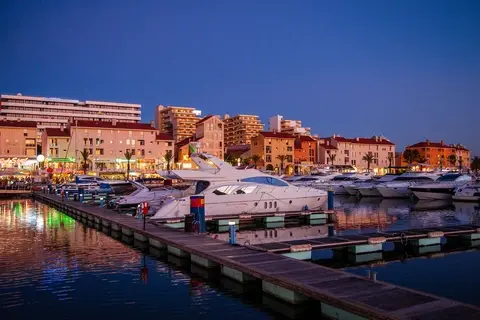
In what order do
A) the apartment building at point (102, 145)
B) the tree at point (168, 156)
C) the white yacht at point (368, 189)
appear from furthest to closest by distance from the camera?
the tree at point (168, 156), the apartment building at point (102, 145), the white yacht at point (368, 189)

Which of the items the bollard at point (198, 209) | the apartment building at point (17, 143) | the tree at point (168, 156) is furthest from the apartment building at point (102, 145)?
the bollard at point (198, 209)

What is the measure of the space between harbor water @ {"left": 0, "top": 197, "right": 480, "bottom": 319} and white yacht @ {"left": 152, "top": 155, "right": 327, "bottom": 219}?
6.16 m

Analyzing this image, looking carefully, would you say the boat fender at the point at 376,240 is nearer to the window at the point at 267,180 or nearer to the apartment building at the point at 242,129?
the window at the point at 267,180

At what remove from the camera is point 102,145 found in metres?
104

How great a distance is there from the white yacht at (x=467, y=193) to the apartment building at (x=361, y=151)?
80.8m

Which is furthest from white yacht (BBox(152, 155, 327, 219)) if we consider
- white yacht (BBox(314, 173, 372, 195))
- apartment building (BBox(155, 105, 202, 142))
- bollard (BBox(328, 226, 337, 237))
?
apartment building (BBox(155, 105, 202, 142))

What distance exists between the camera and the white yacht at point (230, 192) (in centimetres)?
3094

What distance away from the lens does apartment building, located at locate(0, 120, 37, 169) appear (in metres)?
103

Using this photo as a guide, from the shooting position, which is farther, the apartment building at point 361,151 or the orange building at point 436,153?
the orange building at point 436,153

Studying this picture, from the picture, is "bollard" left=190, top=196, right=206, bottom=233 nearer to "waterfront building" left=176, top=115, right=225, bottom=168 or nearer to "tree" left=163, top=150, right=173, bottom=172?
"tree" left=163, top=150, right=173, bottom=172

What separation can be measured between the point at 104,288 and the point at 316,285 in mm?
7146

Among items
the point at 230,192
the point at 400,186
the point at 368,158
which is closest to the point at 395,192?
the point at 400,186

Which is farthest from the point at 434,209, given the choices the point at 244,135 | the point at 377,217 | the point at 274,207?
the point at 244,135

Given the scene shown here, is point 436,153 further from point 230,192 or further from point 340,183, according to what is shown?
point 230,192
